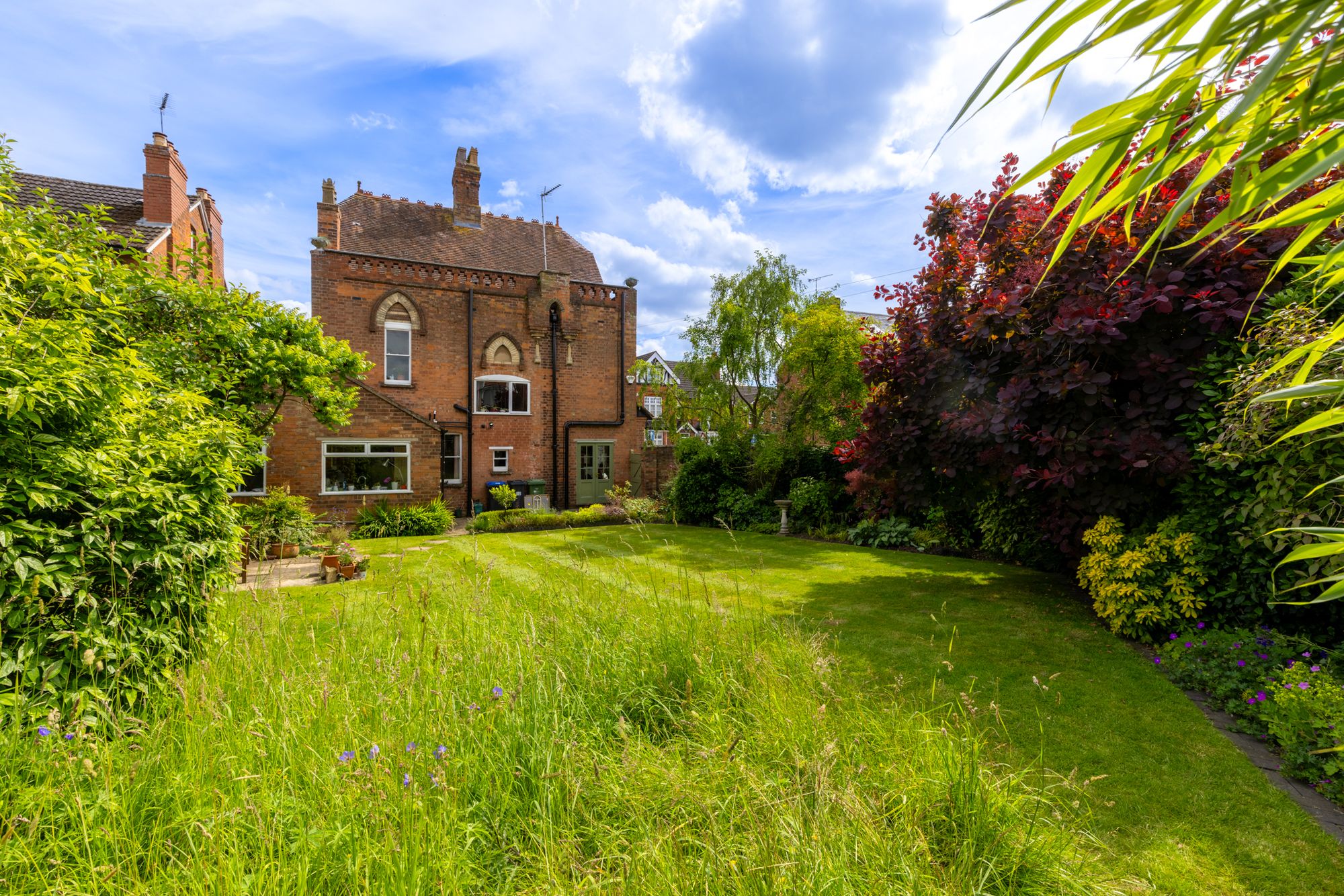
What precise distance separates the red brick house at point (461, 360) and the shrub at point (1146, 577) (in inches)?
591

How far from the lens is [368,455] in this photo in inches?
640

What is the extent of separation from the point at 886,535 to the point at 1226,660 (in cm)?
734

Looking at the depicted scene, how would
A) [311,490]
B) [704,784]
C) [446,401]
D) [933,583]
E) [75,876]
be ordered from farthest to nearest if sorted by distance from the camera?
[446,401] < [311,490] < [933,583] < [704,784] < [75,876]

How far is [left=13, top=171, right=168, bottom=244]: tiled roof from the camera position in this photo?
12.9 metres

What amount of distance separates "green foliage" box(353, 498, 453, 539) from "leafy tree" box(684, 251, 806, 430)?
7500 mm

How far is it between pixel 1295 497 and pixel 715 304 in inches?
500

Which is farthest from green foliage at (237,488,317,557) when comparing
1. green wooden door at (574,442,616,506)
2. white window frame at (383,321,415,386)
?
green wooden door at (574,442,616,506)

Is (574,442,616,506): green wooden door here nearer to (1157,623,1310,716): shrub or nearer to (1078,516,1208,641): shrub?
(1078,516,1208,641): shrub

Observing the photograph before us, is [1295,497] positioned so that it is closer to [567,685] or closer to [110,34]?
[567,685]

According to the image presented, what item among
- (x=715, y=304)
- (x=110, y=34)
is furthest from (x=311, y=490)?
(x=110, y=34)

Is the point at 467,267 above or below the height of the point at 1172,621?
above

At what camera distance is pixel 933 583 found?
862 cm

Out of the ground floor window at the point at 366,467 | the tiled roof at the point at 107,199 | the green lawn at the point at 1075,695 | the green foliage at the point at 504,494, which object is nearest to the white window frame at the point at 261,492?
the ground floor window at the point at 366,467

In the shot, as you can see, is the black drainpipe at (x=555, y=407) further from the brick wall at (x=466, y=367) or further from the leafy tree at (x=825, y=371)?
the leafy tree at (x=825, y=371)
